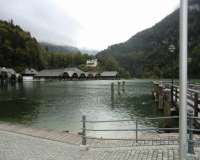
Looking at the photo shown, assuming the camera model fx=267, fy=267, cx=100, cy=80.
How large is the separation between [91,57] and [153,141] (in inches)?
6070

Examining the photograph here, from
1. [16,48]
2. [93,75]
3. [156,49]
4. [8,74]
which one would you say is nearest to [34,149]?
[16,48]

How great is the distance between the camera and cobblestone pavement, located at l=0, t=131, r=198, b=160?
6645mm

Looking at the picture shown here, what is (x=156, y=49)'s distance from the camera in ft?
503

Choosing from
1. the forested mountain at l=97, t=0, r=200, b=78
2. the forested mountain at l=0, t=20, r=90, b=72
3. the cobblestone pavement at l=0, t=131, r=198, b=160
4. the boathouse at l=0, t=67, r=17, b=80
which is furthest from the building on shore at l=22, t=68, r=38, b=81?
the cobblestone pavement at l=0, t=131, r=198, b=160

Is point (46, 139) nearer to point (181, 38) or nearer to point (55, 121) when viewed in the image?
point (181, 38)

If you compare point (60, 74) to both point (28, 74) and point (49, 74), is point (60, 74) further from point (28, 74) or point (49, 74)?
point (28, 74)

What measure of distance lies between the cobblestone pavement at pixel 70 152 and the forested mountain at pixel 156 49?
97.8 metres

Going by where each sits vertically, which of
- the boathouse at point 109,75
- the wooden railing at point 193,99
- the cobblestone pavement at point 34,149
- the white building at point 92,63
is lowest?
the cobblestone pavement at point 34,149

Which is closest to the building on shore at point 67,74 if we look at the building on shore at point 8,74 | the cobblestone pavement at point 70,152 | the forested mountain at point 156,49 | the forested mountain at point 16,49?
the forested mountain at point 16,49

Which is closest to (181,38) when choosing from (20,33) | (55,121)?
(55,121)

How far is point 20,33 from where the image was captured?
89.2 m

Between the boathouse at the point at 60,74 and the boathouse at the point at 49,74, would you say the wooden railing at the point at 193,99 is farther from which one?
the boathouse at the point at 60,74

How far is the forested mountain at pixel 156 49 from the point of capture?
415 ft

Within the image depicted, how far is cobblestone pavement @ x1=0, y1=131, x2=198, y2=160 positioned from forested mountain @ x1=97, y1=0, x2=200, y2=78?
321ft
